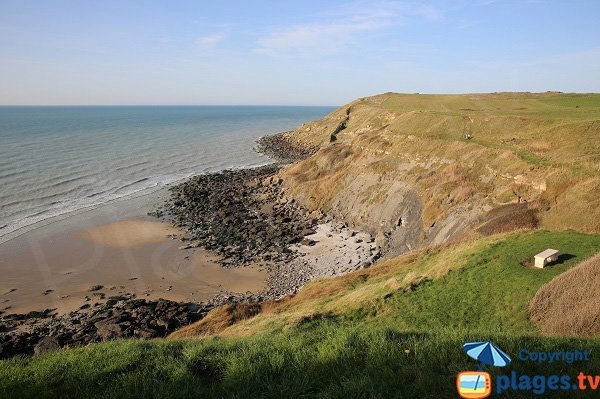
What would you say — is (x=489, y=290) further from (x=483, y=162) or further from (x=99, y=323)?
(x=99, y=323)

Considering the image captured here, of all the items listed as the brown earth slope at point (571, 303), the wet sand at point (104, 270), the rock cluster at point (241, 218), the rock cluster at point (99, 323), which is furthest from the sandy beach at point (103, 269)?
the brown earth slope at point (571, 303)

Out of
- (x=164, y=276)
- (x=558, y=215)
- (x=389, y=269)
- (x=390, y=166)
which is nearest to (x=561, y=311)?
(x=389, y=269)

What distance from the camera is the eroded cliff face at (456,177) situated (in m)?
24.3

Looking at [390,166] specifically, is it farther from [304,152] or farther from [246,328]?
[304,152]

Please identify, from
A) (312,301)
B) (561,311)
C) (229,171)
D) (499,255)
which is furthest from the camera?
(229,171)

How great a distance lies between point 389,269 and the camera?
22734 millimetres

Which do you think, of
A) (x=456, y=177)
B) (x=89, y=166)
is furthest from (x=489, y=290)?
(x=89, y=166)

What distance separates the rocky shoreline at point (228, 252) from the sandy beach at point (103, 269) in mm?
1146

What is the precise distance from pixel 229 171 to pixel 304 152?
76.1 ft

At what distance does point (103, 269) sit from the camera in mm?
31344

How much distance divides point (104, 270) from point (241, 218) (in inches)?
575

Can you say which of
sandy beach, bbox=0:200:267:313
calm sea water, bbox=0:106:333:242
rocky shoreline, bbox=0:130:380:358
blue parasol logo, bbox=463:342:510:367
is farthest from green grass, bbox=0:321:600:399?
calm sea water, bbox=0:106:333:242

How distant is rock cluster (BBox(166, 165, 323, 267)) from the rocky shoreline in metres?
0.09

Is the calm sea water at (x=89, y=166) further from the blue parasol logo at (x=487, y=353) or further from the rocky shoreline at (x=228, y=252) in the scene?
the blue parasol logo at (x=487, y=353)
